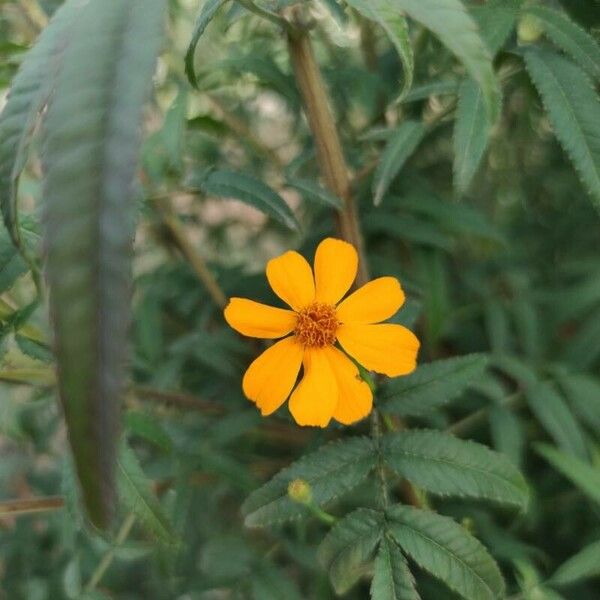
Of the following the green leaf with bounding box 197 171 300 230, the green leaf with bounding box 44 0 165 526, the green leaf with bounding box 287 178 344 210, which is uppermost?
the green leaf with bounding box 44 0 165 526

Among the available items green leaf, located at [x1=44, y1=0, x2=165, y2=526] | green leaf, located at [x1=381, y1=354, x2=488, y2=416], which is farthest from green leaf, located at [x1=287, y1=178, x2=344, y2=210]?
green leaf, located at [x1=44, y1=0, x2=165, y2=526]

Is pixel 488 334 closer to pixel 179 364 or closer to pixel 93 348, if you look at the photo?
pixel 179 364

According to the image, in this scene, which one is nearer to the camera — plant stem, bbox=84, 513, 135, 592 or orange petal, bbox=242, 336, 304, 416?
orange petal, bbox=242, 336, 304, 416

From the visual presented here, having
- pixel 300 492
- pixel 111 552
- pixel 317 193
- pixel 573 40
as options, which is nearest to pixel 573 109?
pixel 573 40

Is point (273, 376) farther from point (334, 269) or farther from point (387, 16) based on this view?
point (387, 16)

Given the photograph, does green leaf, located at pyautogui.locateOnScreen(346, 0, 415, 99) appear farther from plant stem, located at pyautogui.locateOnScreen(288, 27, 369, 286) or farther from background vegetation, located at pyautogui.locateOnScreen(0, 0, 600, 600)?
plant stem, located at pyautogui.locateOnScreen(288, 27, 369, 286)

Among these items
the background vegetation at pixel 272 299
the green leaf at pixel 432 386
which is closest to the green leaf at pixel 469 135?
the background vegetation at pixel 272 299
